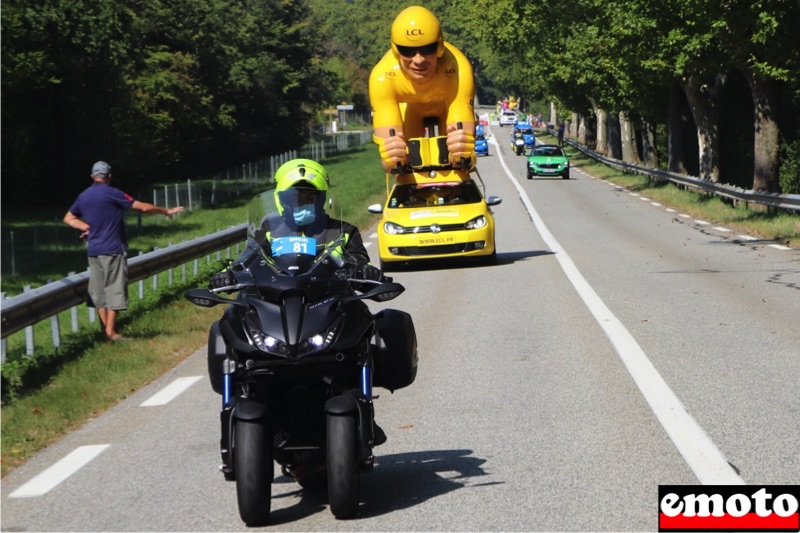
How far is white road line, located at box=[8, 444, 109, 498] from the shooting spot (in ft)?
22.7

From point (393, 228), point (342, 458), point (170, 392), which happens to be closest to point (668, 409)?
point (342, 458)

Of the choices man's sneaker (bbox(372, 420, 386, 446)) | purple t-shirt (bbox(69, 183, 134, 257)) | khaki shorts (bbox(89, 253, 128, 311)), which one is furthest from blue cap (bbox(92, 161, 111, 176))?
man's sneaker (bbox(372, 420, 386, 446))

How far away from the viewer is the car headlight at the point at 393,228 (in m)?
21.0

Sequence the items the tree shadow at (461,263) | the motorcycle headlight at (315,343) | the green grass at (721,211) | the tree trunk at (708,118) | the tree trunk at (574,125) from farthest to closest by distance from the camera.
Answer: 1. the tree trunk at (574,125)
2. the tree trunk at (708,118)
3. the green grass at (721,211)
4. the tree shadow at (461,263)
5. the motorcycle headlight at (315,343)

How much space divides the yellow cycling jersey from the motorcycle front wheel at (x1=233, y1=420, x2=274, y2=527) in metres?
16.7

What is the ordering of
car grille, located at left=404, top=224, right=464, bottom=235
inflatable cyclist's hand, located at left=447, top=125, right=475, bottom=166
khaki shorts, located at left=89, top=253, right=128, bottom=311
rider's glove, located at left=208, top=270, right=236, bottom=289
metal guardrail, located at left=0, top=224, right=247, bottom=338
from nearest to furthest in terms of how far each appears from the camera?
rider's glove, located at left=208, top=270, right=236, bottom=289 → metal guardrail, located at left=0, top=224, right=247, bottom=338 → khaki shorts, located at left=89, top=253, right=128, bottom=311 → car grille, located at left=404, top=224, right=464, bottom=235 → inflatable cyclist's hand, located at left=447, top=125, right=475, bottom=166

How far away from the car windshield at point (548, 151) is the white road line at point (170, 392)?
47.3 metres

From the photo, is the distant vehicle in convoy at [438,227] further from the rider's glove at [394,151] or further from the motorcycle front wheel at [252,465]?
the motorcycle front wheel at [252,465]

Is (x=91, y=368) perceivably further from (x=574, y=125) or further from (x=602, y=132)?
(x=574, y=125)

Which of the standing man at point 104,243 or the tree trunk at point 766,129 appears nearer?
the standing man at point 104,243

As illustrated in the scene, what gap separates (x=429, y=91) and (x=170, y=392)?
1315 cm

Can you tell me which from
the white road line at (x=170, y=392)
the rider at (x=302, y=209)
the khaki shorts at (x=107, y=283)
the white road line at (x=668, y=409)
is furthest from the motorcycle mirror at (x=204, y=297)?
the khaki shorts at (x=107, y=283)

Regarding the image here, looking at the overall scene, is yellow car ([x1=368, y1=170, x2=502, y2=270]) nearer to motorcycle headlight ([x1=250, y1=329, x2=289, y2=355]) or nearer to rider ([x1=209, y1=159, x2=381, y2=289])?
rider ([x1=209, y1=159, x2=381, y2=289])

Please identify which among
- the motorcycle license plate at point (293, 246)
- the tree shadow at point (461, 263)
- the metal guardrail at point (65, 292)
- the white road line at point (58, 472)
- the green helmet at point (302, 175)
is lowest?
the tree shadow at point (461, 263)
